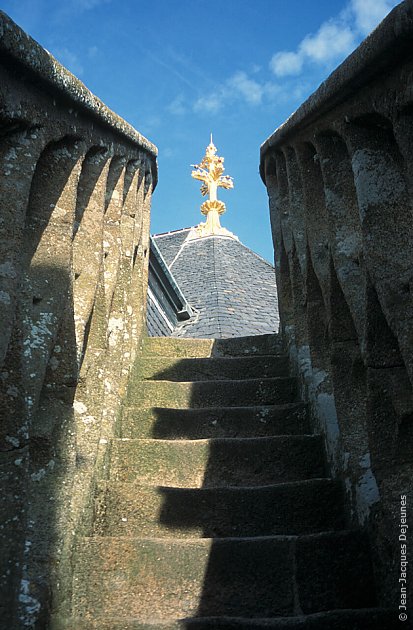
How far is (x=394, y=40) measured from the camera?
6.33 ft

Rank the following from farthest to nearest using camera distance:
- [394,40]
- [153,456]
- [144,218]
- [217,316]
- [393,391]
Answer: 1. [217,316]
2. [144,218]
3. [153,456]
4. [393,391]
5. [394,40]

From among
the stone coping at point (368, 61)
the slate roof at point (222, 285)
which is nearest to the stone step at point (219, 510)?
the stone coping at point (368, 61)

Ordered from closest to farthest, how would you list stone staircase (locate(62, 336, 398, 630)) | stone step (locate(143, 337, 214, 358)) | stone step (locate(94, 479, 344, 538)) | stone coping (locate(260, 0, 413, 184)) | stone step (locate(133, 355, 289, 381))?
stone coping (locate(260, 0, 413, 184))
stone staircase (locate(62, 336, 398, 630))
stone step (locate(94, 479, 344, 538))
stone step (locate(133, 355, 289, 381))
stone step (locate(143, 337, 214, 358))

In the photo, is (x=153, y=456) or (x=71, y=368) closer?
(x=71, y=368)

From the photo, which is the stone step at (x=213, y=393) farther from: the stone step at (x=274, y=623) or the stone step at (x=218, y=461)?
the stone step at (x=274, y=623)

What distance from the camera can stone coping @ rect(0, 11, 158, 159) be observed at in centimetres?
197

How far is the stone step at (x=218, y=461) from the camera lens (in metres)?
3.01

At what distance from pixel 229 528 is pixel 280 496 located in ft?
0.80

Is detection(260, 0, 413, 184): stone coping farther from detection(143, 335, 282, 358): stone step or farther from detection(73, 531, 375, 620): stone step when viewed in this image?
detection(143, 335, 282, 358): stone step

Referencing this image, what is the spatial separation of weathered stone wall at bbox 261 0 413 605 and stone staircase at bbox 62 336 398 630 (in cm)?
15

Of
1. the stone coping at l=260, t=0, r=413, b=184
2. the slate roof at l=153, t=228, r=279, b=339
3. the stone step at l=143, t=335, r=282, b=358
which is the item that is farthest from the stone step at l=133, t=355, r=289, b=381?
the slate roof at l=153, t=228, r=279, b=339

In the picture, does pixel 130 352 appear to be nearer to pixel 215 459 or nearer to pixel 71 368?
pixel 215 459

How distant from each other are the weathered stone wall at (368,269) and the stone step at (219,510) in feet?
0.51

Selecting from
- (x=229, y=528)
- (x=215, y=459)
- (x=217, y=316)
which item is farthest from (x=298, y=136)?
(x=217, y=316)
